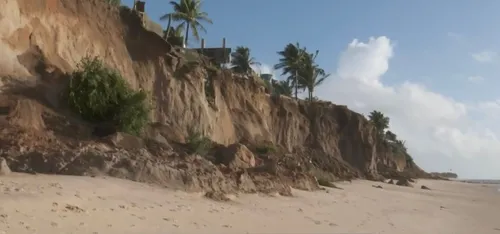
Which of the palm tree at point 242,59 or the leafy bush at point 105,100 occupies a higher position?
the palm tree at point 242,59

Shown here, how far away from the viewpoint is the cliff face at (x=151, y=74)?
60.5 ft

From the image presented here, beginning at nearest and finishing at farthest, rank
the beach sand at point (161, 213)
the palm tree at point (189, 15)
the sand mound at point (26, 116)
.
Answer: the beach sand at point (161, 213), the sand mound at point (26, 116), the palm tree at point (189, 15)

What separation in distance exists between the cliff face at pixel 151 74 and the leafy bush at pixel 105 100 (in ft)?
2.79

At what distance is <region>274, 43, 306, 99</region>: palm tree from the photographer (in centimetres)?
5822

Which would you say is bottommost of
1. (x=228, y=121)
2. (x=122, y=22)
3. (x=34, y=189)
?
(x=34, y=189)

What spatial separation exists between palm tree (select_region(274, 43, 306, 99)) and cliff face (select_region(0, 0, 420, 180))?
7.07 metres

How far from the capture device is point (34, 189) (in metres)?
9.94

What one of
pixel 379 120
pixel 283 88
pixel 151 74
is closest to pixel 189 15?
pixel 151 74

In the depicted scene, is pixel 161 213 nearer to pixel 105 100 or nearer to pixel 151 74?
pixel 105 100

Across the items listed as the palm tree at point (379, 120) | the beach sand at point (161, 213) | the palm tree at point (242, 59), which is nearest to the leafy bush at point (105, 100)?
the beach sand at point (161, 213)

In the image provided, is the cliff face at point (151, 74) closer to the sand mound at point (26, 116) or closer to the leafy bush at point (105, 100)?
the leafy bush at point (105, 100)

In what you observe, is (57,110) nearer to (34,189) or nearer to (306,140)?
(34,189)

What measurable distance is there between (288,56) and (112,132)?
43.5m

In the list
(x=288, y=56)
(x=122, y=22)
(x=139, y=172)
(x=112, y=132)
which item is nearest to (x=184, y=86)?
(x=122, y=22)
